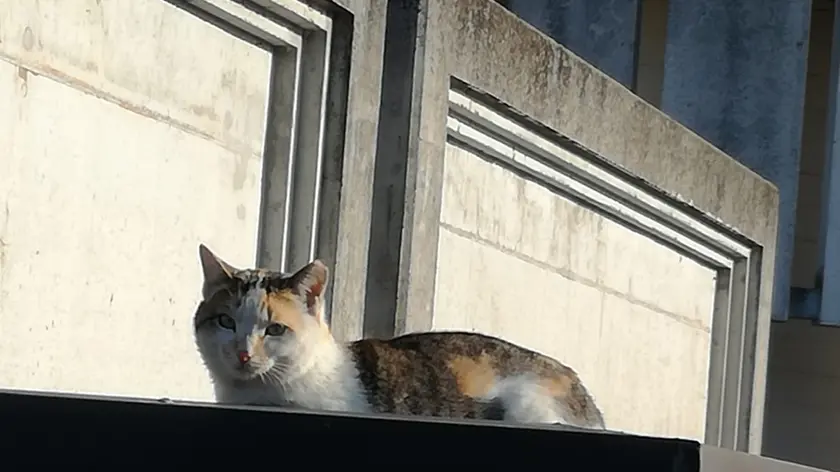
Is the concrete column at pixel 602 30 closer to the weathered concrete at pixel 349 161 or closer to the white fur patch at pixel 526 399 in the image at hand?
the weathered concrete at pixel 349 161

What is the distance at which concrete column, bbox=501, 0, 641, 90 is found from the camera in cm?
853

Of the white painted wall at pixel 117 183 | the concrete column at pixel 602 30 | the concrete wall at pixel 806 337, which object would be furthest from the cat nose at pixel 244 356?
the concrete wall at pixel 806 337

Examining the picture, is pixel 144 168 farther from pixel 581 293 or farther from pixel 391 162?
pixel 581 293

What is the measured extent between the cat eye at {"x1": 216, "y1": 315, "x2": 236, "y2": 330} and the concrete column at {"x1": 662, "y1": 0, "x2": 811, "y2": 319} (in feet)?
19.5

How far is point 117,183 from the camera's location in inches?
142

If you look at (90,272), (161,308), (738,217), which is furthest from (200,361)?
(738,217)

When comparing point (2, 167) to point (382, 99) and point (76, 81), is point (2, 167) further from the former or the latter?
point (382, 99)

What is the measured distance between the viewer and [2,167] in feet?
10.6

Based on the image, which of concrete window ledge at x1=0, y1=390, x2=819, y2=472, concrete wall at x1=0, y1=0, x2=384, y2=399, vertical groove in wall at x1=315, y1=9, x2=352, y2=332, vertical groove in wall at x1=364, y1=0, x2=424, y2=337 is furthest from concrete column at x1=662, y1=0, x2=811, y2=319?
concrete window ledge at x1=0, y1=390, x2=819, y2=472

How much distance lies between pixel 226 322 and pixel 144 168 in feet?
1.75

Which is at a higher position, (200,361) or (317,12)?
(317,12)

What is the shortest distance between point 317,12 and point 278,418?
285 cm

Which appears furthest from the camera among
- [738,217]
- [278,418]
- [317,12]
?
[738,217]

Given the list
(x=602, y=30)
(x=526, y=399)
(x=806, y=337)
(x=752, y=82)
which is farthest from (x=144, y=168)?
(x=806, y=337)
